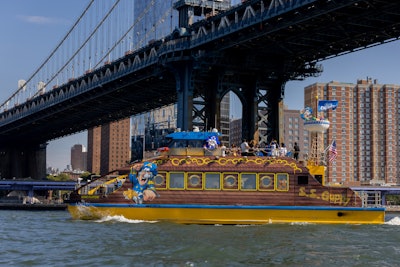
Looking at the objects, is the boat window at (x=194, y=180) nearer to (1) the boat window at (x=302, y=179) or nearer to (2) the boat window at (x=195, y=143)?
(2) the boat window at (x=195, y=143)

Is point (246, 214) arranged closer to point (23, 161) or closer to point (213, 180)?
point (213, 180)

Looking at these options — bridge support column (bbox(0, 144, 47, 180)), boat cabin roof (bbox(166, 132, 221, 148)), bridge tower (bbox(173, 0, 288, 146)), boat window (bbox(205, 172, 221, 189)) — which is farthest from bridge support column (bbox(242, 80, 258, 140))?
bridge support column (bbox(0, 144, 47, 180))

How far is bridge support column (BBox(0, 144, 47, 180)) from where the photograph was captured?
128 metres

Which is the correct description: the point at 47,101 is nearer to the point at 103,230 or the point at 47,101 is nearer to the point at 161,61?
the point at 161,61

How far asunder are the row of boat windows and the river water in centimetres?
178

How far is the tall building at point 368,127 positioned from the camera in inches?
5182

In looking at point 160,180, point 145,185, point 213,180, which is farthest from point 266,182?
point 145,185

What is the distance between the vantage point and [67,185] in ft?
295

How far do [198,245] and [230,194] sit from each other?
24.4ft

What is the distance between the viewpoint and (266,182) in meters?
28.8

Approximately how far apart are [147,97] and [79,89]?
7.47 metres

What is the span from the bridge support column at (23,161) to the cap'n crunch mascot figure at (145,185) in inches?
4042

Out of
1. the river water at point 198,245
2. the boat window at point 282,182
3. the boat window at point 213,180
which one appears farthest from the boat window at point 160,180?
the boat window at point 282,182

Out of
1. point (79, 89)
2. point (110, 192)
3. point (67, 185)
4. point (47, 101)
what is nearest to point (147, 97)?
point (79, 89)
